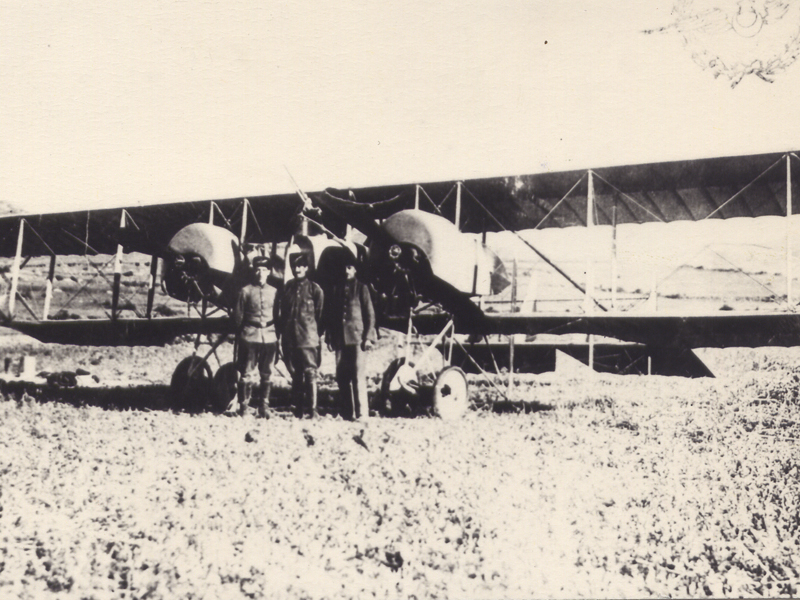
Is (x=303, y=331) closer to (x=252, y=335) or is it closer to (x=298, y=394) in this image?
(x=298, y=394)

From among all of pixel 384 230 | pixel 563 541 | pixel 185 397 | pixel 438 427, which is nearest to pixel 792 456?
pixel 563 541

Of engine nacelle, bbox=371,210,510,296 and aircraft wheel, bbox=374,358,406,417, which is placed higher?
engine nacelle, bbox=371,210,510,296

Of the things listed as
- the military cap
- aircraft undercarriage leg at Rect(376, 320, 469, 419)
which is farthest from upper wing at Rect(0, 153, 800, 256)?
aircraft undercarriage leg at Rect(376, 320, 469, 419)

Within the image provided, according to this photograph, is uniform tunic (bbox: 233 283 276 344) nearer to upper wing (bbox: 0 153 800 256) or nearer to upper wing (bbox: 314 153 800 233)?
upper wing (bbox: 0 153 800 256)

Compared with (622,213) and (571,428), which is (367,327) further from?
(622,213)

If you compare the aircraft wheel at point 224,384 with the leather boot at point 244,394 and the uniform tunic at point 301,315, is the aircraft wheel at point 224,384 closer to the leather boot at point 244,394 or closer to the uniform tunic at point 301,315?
the leather boot at point 244,394

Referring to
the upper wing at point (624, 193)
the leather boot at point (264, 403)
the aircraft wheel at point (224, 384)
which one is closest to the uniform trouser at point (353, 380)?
the leather boot at point (264, 403)

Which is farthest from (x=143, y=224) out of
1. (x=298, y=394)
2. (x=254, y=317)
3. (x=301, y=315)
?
(x=298, y=394)
